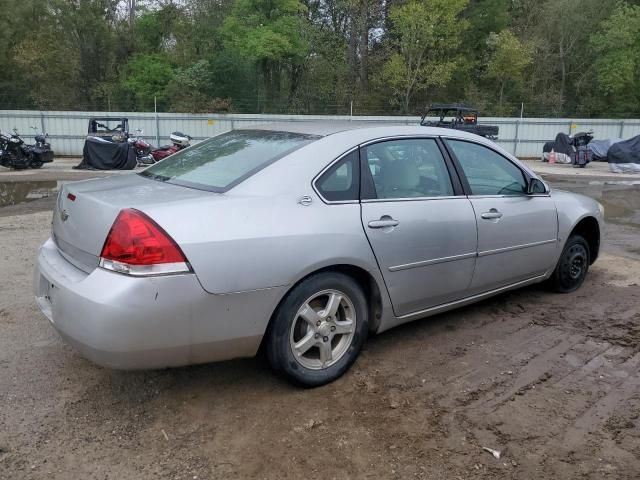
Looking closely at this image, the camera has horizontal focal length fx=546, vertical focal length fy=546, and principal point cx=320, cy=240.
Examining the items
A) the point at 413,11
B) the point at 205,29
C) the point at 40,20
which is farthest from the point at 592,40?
the point at 40,20

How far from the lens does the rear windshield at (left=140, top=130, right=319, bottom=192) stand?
3.21m

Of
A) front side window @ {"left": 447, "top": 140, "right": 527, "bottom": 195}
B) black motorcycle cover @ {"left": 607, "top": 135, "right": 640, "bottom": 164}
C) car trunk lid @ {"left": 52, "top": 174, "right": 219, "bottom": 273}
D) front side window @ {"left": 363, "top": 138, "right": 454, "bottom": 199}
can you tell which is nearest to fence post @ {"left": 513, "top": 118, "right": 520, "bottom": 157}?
black motorcycle cover @ {"left": 607, "top": 135, "right": 640, "bottom": 164}

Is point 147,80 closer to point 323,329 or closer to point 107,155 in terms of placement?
point 107,155

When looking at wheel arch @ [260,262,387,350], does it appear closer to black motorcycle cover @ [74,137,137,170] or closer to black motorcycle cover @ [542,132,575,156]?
black motorcycle cover @ [74,137,137,170]

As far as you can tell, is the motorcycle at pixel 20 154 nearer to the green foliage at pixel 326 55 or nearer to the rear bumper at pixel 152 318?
the green foliage at pixel 326 55

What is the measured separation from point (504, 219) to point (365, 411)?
1.93 m

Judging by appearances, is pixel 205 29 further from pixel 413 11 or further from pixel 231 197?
pixel 231 197

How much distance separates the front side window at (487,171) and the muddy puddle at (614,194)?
18.8ft

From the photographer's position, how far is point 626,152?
1853 centimetres

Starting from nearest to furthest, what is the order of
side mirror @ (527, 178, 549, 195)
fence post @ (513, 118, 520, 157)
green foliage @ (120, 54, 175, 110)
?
1. side mirror @ (527, 178, 549, 195)
2. fence post @ (513, 118, 520, 157)
3. green foliage @ (120, 54, 175, 110)

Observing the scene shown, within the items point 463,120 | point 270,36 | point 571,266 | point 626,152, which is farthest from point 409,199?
point 270,36

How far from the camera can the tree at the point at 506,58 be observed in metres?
31.9

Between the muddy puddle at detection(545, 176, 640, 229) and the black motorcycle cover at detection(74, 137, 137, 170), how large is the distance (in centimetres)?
1239

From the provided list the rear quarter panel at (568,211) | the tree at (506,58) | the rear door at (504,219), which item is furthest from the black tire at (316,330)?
the tree at (506,58)
